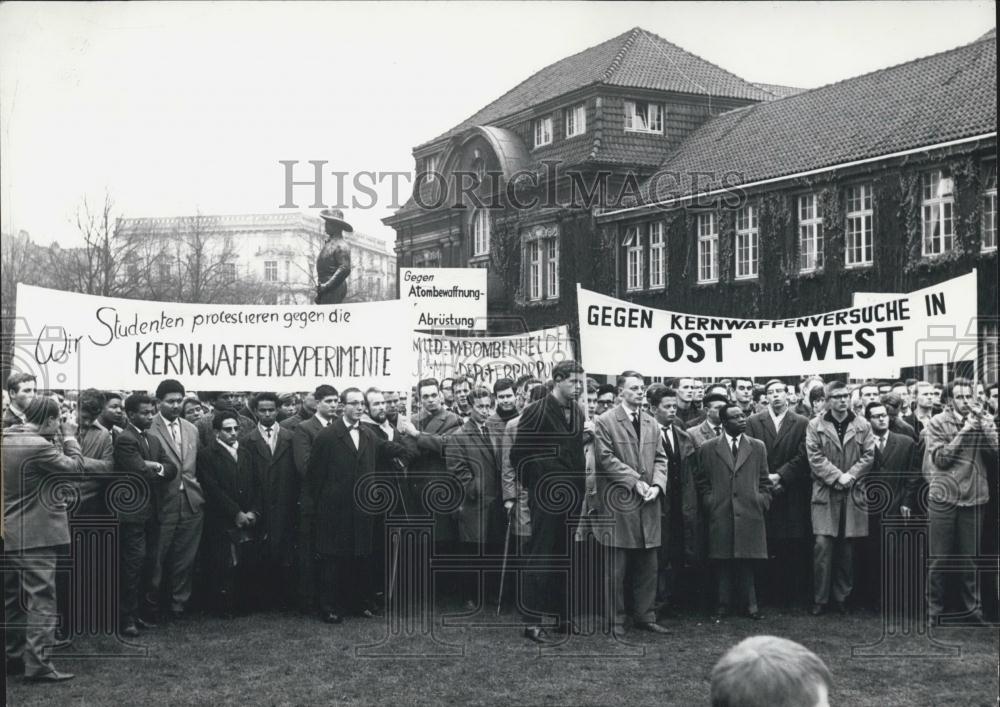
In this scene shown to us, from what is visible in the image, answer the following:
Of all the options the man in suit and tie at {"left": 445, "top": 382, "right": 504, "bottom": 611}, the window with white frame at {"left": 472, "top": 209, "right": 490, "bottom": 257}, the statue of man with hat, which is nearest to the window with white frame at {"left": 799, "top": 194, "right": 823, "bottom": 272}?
the window with white frame at {"left": 472, "top": 209, "right": 490, "bottom": 257}

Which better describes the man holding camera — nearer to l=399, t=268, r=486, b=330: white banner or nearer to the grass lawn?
the grass lawn

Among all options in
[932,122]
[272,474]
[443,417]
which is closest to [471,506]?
[443,417]

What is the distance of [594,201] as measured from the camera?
25.5 metres

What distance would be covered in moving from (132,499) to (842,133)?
2043 cm

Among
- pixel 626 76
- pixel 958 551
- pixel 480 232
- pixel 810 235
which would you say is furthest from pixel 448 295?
pixel 810 235

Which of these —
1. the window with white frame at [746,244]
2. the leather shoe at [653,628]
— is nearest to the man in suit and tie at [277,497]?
the leather shoe at [653,628]

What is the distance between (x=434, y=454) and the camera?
31.8 ft

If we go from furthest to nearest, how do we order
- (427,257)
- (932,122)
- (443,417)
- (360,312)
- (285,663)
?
(427,257)
(932,122)
(443,417)
(360,312)
(285,663)

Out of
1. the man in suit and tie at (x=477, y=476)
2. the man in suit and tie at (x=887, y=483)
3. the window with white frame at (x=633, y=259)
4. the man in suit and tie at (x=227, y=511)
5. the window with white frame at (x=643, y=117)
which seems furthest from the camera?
the window with white frame at (x=633, y=259)

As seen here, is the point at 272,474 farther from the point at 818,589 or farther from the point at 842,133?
the point at 842,133

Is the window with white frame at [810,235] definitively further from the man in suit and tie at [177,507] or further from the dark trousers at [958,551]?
the man in suit and tie at [177,507]

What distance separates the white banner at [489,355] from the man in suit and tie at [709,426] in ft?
6.82

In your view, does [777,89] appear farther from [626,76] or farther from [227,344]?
[227,344]

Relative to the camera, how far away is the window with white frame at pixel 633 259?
26.1 metres
